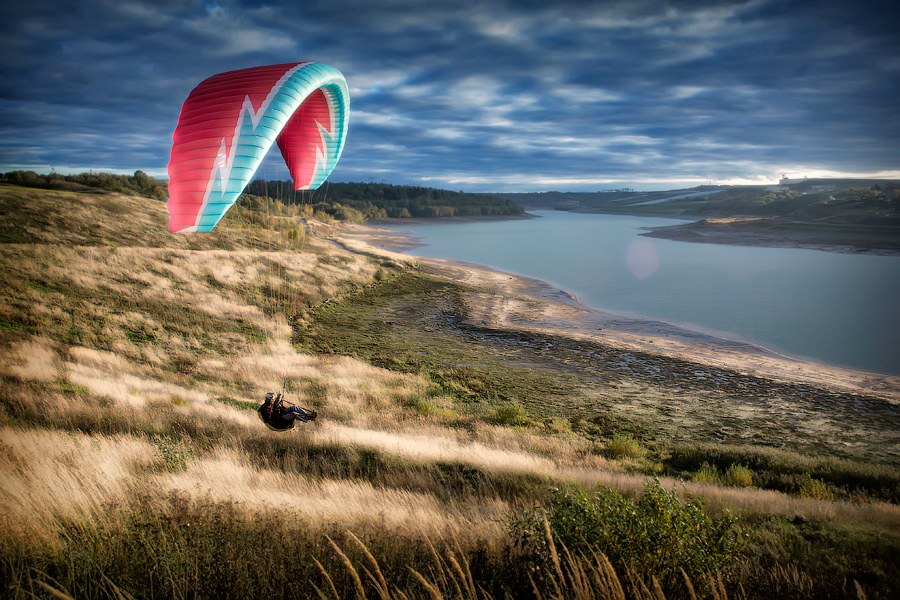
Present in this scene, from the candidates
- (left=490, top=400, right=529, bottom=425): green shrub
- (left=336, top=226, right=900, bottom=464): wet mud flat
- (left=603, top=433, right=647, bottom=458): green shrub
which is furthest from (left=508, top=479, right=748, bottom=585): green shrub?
(left=336, top=226, right=900, bottom=464): wet mud flat

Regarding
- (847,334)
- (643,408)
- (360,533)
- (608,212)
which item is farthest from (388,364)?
(608,212)

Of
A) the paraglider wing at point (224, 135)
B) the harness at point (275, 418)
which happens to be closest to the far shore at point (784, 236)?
the paraglider wing at point (224, 135)

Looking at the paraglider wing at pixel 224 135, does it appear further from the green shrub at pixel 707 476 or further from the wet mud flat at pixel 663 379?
the wet mud flat at pixel 663 379

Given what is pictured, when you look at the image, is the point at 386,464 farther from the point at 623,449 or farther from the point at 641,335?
the point at 641,335

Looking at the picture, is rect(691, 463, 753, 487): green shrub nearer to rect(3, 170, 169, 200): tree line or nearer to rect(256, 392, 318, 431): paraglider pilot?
rect(256, 392, 318, 431): paraglider pilot

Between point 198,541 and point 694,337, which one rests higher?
point 198,541

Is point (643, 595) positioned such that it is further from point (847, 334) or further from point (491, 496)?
point (847, 334)
